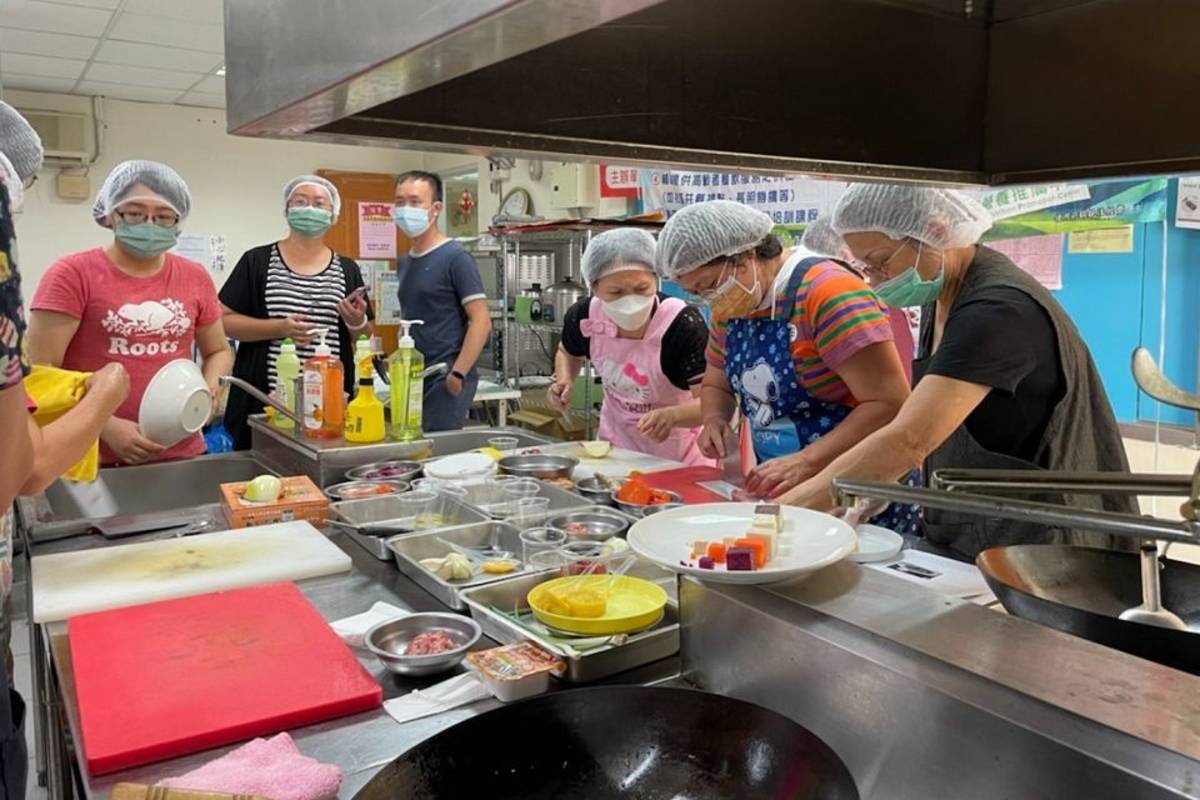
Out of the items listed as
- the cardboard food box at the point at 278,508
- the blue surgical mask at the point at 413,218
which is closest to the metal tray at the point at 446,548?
the cardboard food box at the point at 278,508

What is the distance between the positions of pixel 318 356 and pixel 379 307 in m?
5.05

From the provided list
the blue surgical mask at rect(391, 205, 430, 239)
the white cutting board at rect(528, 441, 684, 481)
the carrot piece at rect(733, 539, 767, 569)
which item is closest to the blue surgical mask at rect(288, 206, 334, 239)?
the blue surgical mask at rect(391, 205, 430, 239)

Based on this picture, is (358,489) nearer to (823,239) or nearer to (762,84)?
(762,84)

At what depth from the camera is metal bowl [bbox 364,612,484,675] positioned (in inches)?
45.3

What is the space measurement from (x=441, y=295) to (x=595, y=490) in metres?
1.82

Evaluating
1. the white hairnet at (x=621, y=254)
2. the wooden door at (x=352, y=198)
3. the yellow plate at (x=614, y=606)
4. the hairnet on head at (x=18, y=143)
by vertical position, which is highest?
the wooden door at (x=352, y=198)

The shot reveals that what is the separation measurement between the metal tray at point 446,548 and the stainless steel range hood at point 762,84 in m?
0.77

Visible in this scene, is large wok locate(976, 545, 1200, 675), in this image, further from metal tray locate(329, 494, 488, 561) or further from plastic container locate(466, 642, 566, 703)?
metal tray locate(329, 494, 488, 561)

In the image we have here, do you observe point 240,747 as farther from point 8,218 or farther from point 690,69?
point 690,69

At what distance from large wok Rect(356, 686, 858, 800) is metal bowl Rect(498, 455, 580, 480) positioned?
1.32m

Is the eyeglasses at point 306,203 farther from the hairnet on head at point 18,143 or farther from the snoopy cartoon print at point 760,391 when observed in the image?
the snoopy cartoon print at point 760,391

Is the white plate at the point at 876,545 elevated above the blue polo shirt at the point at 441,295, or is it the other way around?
the blue polo shirt at the point at 441,295

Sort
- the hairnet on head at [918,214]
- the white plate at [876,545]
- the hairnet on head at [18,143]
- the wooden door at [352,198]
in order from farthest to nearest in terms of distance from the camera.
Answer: the wooden door at [352,198], the hairnet on head at [918,214], the hairnet on head at [18,143], the white plate at [876,545]

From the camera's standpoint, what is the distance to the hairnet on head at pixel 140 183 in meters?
2.54
